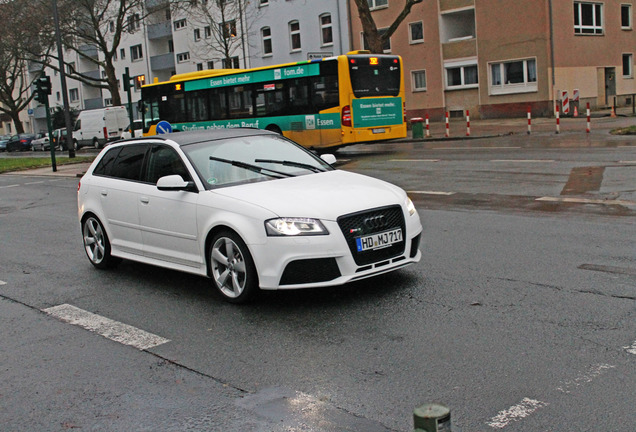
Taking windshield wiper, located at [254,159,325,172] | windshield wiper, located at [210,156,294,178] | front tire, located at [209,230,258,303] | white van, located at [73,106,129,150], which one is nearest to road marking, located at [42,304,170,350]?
front tire, located at [209,230,258,303]

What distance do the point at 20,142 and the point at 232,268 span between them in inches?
2443

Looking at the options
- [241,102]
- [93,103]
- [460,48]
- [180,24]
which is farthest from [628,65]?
[93,103]

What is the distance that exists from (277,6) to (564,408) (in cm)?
5141

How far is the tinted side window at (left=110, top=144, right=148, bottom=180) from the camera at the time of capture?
8.30 meters

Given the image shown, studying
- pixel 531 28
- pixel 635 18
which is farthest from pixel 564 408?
pixel 635 18

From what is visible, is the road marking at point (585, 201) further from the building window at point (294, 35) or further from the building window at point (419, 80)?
the building window at point (294, 35)

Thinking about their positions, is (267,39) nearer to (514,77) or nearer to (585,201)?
(514,77)

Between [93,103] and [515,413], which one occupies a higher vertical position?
[93,103]

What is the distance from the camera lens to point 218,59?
59.5 meters

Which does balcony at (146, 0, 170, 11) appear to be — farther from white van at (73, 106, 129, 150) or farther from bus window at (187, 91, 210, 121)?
bus window at (187, 91, 210, 121)

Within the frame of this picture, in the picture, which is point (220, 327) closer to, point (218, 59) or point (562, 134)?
point (562, 134)

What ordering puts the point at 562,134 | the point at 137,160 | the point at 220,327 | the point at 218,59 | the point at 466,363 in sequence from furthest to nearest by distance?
1. the point at 218,59
2. the point at 562,134
3. the point at 137,160
4. the point at 220,327
5. the point at 466,363

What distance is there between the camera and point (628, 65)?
43562mm

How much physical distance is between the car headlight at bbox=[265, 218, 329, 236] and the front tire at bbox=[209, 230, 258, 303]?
0.35 meters
